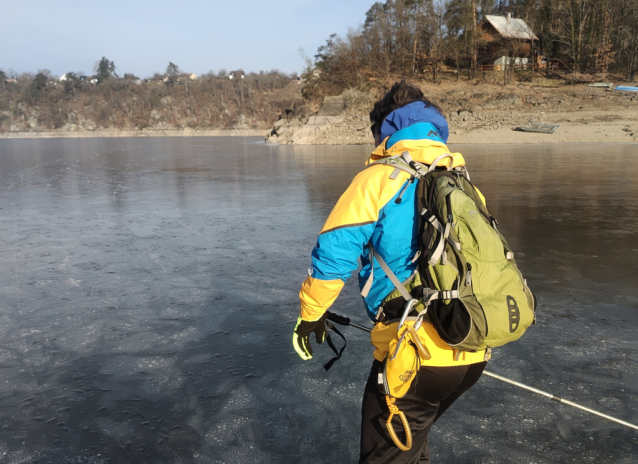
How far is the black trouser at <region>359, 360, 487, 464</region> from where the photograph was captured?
5.87ft

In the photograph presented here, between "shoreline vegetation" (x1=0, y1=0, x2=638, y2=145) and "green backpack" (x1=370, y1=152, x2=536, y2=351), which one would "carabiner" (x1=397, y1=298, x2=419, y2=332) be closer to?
"green backpack" (x1=370, y1=152, x2=536, y2=351)

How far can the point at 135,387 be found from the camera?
3.15m

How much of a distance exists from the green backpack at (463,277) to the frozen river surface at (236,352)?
3.66 ft

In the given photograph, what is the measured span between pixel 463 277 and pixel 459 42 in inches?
1954

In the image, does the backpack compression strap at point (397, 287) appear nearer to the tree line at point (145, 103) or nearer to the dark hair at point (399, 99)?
the dark hair at point (399, 99)

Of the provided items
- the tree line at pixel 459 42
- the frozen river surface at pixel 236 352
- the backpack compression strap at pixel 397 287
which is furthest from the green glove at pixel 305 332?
the tree line at pixel 459 42

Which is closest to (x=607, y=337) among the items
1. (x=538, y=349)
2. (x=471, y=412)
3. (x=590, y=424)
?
(x=538, y=349)

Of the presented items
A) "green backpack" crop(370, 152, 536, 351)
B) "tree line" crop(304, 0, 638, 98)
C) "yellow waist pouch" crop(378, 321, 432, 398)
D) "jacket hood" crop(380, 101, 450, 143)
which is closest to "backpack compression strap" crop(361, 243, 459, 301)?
"green backpack" crop(370, 152, 536, 351)

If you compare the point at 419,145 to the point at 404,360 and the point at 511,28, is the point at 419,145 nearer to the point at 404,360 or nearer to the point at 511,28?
the point at 404,360

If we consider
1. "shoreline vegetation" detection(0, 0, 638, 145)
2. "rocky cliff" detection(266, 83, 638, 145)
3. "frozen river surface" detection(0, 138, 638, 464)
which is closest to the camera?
"frozen river surface" detection(0, 138, 638, 464)

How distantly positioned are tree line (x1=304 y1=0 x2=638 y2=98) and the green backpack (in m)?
44.5

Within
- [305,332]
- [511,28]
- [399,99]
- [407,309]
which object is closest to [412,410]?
[407,309]

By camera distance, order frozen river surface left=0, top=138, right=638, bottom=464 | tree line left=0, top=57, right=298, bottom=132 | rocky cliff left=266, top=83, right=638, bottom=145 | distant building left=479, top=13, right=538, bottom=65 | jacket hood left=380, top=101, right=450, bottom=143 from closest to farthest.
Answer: jacket hood left=380, top=101, right=450, bottom=143, frozen river surface left=0, top=138, right=638, bottom=464, rocky cliff left=266, top=83, right=638, bottom=145, distant building left=479, top=13, right=538, bottom=65, tree line left=0, top=57, right=298, bottom=132

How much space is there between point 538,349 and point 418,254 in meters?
2.28
